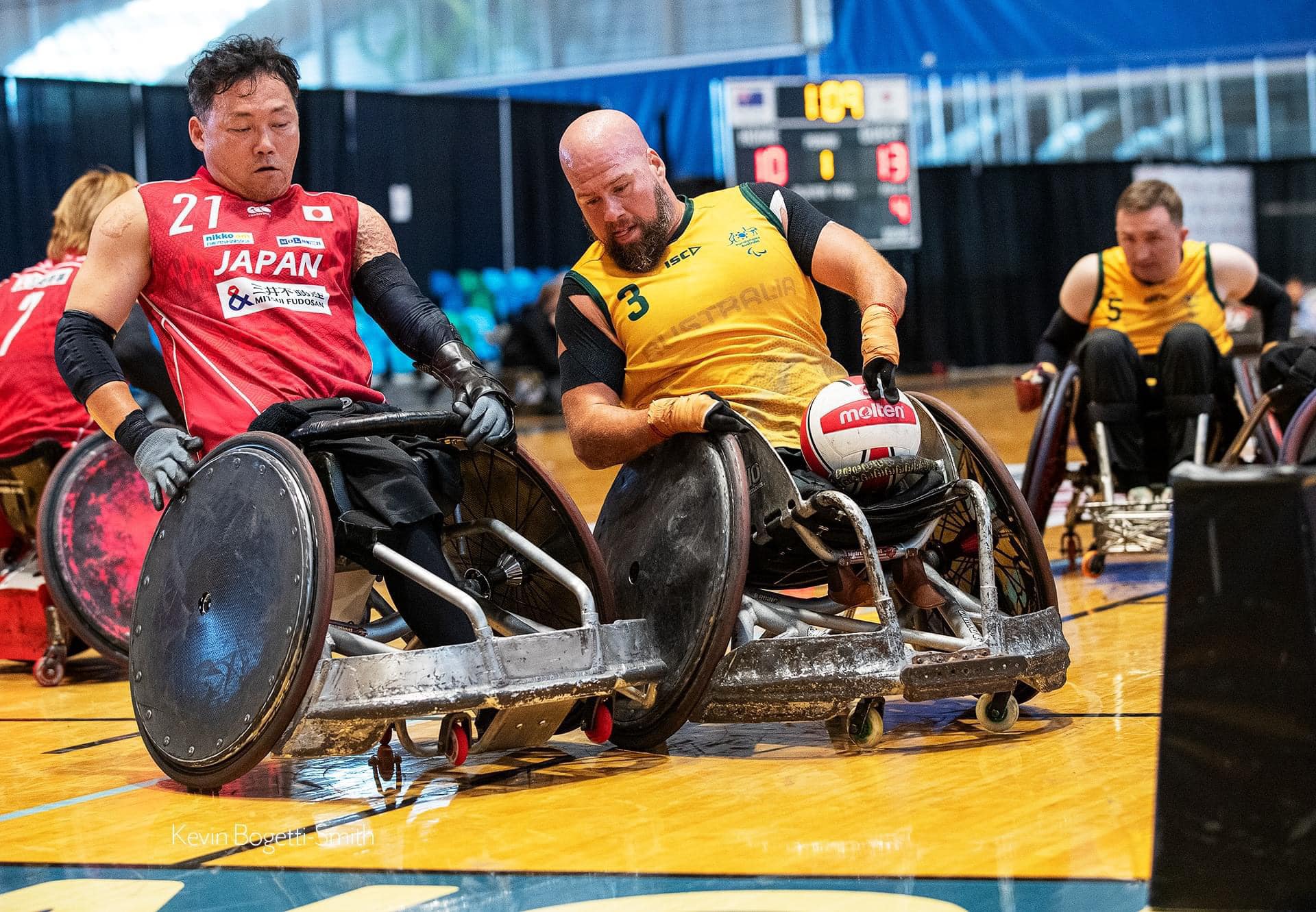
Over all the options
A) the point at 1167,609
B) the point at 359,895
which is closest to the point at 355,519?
the point at 359,895

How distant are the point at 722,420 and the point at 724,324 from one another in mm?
411

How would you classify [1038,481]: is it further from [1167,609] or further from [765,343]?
[1167,609]

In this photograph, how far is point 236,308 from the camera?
370cm

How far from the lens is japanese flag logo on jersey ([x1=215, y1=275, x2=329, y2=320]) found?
3703 millimetres

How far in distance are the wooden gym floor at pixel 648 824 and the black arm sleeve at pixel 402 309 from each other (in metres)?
0.98

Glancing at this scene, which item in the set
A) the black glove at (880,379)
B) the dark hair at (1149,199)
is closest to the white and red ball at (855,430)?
the black glove at (880,379)

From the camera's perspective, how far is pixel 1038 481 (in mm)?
6066

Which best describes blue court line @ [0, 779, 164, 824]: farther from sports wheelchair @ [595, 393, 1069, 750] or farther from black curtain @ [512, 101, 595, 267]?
black curtain @ [512, 101, 595, 267]

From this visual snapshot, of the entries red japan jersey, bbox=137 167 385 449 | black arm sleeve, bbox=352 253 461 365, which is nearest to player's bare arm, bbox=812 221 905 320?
black arm sleeve, bbox=352 253 461 365

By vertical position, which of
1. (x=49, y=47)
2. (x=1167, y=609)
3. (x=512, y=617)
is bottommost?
(x=512, y=617)

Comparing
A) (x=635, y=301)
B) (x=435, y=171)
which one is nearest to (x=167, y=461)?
(x=635, y=301)

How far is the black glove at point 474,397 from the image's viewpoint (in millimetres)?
3561

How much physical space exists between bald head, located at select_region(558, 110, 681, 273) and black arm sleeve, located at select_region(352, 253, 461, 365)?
1.42 ft

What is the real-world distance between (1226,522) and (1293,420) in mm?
2816
